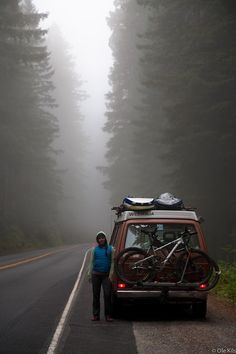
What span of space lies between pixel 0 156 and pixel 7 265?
15.1 m

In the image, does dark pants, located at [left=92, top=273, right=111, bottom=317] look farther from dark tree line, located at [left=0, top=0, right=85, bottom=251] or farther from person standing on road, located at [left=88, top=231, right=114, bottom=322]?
dark tree line, located at [left=0, top=0, right=85, bottom=251]

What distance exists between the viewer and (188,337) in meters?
8.74

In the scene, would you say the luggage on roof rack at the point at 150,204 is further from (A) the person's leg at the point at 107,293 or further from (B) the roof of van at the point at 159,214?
(A) the person's leg at the point at 107,293

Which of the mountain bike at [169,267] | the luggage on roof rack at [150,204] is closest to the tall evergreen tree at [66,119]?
the luggage on roof rack at [150,204]

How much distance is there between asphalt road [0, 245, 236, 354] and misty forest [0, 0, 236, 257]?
8940mm

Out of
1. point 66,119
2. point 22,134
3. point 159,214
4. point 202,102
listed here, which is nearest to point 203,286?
point 159,214

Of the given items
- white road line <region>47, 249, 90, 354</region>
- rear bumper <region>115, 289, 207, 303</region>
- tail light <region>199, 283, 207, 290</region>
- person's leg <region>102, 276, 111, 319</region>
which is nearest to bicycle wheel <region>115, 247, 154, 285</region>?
rear bumper <region>115, 289, 207, 303</region>

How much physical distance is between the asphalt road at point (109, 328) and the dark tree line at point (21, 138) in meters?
23.4

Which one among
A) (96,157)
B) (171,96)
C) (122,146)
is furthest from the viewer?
(96,157)

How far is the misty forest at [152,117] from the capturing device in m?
23.5

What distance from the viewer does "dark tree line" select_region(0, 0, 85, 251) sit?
116ft

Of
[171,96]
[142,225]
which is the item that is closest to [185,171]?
[171,96]

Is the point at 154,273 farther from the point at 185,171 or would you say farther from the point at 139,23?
the point at 139,23

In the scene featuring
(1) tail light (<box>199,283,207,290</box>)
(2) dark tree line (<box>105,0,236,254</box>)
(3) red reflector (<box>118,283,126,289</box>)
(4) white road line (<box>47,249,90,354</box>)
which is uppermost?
(2) dark tree line (<box>105,0,236,254</box>)
